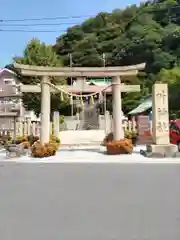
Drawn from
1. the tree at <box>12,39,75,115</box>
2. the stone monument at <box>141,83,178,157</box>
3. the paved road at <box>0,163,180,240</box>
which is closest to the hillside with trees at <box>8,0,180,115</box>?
the tree at <box>12,39,75,115</box>

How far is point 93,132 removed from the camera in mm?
32531

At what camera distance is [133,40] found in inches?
2169

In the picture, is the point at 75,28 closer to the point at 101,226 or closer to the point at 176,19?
the point at 176,19

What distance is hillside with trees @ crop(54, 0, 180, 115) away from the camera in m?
51.4

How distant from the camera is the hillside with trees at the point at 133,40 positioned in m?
51.4

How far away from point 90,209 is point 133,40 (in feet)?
165

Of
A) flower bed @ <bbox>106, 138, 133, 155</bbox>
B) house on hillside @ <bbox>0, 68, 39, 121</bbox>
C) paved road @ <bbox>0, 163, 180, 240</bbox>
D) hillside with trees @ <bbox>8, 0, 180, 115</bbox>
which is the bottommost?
paved road @ <bbox>0, 163, 180, 240</bbox>

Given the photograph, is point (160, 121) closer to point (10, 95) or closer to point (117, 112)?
point (117, 112)

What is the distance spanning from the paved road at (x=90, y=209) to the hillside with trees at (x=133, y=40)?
38049 mm

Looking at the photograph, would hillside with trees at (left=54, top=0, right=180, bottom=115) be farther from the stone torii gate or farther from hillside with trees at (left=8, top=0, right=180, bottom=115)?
the stone torii gate

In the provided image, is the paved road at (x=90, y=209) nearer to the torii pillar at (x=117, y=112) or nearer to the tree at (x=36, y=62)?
the torii pillar at (x=117, y=112)

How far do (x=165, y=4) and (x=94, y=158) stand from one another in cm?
4454

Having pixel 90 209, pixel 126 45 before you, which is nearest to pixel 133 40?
pixel 126 45

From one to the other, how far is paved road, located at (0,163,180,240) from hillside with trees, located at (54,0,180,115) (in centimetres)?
3805
